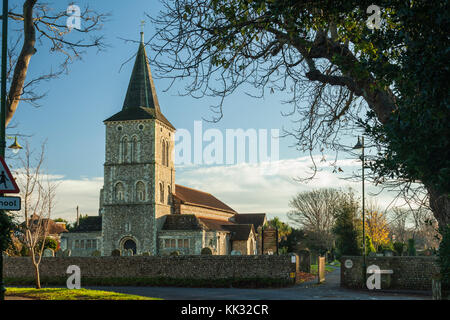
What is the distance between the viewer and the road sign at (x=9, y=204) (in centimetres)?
935

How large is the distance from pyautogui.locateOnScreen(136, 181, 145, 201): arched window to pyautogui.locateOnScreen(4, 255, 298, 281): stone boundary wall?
2252 centimetres

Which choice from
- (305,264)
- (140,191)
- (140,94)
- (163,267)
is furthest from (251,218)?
(163,267)

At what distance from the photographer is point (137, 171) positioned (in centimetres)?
5519

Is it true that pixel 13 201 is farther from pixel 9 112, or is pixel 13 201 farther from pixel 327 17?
pixel 327 17

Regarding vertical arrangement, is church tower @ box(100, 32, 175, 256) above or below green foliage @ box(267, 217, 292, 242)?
above

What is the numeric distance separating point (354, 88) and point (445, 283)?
3996 millimetres

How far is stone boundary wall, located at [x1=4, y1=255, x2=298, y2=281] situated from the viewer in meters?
26.8

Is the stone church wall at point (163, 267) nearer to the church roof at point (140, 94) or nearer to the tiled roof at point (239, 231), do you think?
the church roof at point (140, 94)

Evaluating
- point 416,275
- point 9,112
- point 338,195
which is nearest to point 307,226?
point 338,195

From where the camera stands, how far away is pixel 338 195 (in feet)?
199

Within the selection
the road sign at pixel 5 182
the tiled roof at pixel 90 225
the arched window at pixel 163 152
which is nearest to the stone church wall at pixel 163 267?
the road sign at pixel 5 182

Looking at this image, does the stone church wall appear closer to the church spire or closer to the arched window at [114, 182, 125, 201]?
the arched window at [114, 182, 125, 201]

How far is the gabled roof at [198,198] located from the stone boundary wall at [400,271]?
120 feet

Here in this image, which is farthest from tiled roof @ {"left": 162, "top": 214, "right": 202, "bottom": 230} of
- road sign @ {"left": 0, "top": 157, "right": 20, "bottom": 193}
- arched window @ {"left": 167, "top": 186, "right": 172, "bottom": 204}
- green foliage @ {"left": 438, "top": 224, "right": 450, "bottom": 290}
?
green foliage @ {"left": 438, "top": 224, "right": 450, "bottom": 290}
